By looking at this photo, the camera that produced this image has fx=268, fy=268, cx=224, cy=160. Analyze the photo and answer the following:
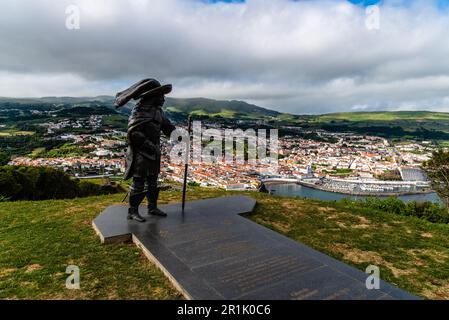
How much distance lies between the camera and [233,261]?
168 inches

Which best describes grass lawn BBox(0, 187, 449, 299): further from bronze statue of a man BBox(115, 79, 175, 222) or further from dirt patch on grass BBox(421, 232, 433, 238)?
bronze statue of a man BBox(115, 79, 175, 222)

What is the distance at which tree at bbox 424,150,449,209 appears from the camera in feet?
58.2

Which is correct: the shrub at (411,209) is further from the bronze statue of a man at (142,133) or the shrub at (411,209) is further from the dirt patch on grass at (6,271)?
the dirt patch on grass at (6,271)

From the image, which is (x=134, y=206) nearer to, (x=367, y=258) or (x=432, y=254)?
(x=367, y=258)

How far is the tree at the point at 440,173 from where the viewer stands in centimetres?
1775

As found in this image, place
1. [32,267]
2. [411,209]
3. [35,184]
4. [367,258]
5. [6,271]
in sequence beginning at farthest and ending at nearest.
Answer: [35,184] < [411,209] < [367,258] < [32,267] < [6,271]

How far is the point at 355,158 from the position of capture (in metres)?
87.1

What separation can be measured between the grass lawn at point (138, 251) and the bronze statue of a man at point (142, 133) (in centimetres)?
141

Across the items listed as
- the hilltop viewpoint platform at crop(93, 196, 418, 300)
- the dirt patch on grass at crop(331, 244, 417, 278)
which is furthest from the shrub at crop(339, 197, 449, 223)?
the hilltop viewpoint platform at crop(93, 196, 418, 300)

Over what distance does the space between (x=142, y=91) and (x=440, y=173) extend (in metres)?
20.5

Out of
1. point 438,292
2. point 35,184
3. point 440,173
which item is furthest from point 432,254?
point 440,173

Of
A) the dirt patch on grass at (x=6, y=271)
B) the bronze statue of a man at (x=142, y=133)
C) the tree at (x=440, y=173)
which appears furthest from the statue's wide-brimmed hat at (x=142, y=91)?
the tree at (x=440, y=173)
